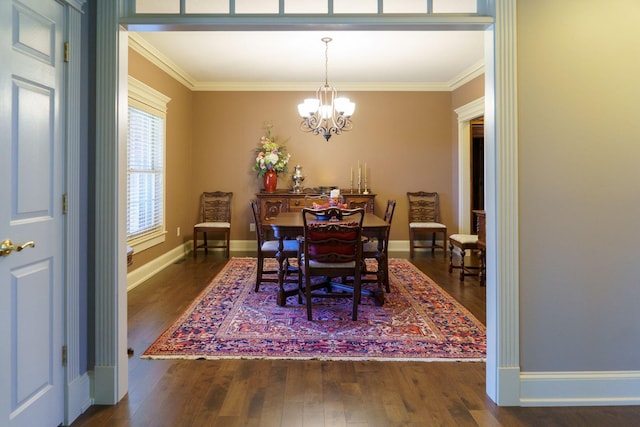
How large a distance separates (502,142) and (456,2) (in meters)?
1.83

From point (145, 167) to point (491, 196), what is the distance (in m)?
4.27

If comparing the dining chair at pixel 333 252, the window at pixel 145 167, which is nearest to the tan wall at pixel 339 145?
the window at pixel 145 167

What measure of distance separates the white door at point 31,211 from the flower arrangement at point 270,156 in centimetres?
451

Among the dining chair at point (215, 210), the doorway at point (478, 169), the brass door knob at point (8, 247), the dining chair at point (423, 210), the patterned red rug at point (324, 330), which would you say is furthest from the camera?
the doorway at point (478, 169)

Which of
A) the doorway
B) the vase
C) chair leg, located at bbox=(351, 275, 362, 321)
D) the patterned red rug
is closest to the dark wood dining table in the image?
the patterned red rug

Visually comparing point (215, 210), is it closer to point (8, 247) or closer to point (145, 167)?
point (145, 167)

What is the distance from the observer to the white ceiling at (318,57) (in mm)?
4562

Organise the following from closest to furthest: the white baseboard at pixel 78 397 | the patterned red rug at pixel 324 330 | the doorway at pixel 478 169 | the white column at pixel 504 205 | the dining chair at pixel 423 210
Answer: the white baseboard at pixel 78 397
the white column at pixel 504 205
the patterned red rug at pixel 324 330
the dining chair at pixel 423 210
the doorway at pixel 478 169

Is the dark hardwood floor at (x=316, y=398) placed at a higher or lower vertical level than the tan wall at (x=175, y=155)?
lower

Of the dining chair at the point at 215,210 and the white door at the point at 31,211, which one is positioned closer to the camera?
the white door at the point at 31,211

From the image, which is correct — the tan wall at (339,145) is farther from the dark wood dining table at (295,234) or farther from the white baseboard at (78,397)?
the white baseboard at (78,397)

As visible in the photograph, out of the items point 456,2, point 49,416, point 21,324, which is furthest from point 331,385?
point 456,2

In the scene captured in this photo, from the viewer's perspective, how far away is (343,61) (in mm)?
5531

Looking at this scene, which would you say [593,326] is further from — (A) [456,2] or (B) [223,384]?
(A) [456,2]
